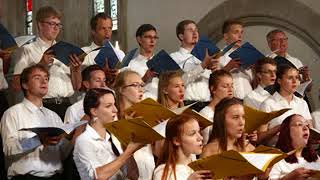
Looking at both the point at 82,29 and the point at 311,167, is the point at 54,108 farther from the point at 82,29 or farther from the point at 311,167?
the point at 82,29

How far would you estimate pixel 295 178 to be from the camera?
4.28 meters

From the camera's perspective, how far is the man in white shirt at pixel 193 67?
233 inches

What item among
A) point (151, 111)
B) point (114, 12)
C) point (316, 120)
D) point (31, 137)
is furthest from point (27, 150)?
point (114, 12)

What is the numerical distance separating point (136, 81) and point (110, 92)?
398 mm

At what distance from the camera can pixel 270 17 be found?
25.1 ft

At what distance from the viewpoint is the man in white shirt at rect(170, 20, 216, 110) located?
19.4 feet

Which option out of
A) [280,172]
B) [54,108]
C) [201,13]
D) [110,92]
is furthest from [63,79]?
[201,13]

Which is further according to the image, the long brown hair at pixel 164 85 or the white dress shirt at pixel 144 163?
the long brown hair at pixel 164 85

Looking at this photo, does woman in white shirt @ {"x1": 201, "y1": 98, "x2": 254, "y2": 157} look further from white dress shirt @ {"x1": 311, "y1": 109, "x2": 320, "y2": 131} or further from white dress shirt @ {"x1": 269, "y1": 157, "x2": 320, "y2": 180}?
white dress shirt @ {"x1": 311, "y1": 109, "x2": 320, "y2": 131}

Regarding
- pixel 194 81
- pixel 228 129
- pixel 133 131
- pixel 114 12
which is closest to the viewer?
pixel 133 131

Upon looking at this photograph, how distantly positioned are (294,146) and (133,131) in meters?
1.45

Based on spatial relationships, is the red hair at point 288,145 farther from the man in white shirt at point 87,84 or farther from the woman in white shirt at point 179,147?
the man in white shirt at point 87,84

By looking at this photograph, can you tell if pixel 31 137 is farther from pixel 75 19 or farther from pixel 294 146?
pixel 75 19

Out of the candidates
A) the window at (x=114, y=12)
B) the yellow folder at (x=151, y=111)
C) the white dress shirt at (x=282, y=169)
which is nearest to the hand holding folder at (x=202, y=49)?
the white dress shirt at (x=282, y=169)
